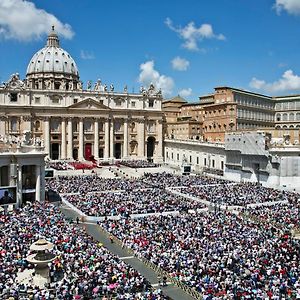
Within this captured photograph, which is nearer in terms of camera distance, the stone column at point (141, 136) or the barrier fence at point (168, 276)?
the barrier fence at point (168, 276)

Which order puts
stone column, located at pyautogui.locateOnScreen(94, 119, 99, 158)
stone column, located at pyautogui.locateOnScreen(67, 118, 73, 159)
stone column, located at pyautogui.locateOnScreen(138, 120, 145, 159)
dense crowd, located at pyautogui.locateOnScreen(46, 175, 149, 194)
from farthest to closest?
stone column, located at pyautogui.locateOnScreen(138, 120, 145, 159) < stone column, located at pyautogui.locateOnScreen(94, 119, 99, 158) < stone column, located at pyautogui.locateOnScreen(67, 118, 73, 159) < dense crowd, located at pyautogui.locateOnScreen(46, 175, 149, 194)

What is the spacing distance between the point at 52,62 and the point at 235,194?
81918 mm

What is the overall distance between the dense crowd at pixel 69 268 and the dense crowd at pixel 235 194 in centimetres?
1711

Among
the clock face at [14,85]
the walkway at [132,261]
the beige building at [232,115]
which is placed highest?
the clock face at [14,85]

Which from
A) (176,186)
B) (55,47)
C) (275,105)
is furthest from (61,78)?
(176,186)

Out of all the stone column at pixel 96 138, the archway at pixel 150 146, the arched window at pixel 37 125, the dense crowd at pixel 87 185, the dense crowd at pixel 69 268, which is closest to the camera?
the dense crowd at pixel 69 268

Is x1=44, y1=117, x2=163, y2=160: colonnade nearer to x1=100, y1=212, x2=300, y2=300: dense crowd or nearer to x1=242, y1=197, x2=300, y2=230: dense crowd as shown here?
x1=242, y1=197, x2=300, y2=230: dense crowd

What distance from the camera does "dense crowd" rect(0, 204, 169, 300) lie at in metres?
18.9

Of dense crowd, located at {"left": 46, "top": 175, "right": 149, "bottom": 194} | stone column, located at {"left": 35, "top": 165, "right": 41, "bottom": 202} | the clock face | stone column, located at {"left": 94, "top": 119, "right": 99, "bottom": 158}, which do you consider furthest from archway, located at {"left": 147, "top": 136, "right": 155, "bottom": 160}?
stone column, located at {"left": 35, "top": 165, "right": 41, "bottom": 202}

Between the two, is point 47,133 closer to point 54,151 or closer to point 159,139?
point 54,151

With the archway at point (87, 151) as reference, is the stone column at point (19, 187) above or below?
below

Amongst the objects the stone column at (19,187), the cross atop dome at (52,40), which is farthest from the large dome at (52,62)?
the stone column at (19,187)

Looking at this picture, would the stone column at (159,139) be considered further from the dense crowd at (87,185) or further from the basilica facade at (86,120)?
the dense crowd at (87,185)

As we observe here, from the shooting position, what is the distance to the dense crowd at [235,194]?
42.3 m
